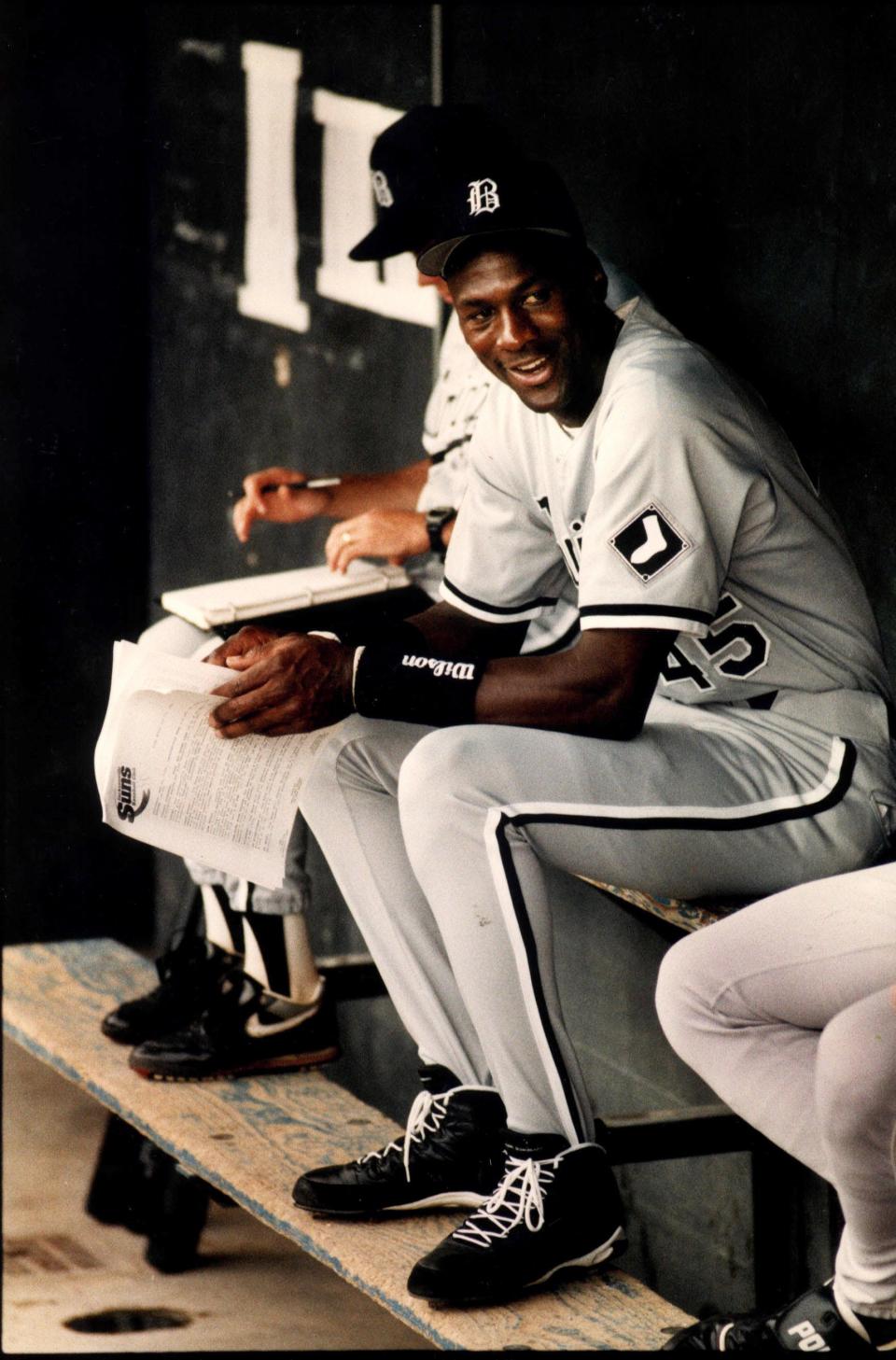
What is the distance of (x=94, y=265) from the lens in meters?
4.43

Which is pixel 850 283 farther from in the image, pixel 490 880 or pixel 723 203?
pixel 490 880

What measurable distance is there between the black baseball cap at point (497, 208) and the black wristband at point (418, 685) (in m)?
0.47

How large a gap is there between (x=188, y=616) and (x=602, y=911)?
0.80 meters

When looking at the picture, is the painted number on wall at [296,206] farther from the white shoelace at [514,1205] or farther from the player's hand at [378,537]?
the white shoelace at [514,1205]

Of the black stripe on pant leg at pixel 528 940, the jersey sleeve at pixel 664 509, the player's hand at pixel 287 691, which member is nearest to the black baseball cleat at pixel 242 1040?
the player's hand at pixel 287 691

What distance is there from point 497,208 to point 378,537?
2.68 feet

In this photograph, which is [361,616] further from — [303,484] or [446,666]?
[446,666]

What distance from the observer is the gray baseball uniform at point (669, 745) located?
2072mm

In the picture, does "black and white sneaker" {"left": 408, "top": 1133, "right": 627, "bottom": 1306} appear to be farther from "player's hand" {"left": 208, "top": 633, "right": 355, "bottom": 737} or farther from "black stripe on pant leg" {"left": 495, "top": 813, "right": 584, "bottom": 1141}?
"player's hand" {"left": 208, "top": 633, "right": 355, "bottom": 737}

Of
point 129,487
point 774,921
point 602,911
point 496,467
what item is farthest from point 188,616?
point 129,487

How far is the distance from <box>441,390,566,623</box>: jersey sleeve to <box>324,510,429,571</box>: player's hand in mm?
367

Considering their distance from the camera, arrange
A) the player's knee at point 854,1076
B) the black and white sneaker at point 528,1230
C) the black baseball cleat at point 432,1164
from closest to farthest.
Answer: the player's knee at point 854,1076 → the black and white sneaker at point 528,1230 → the black baseball cleat at point 432,1164

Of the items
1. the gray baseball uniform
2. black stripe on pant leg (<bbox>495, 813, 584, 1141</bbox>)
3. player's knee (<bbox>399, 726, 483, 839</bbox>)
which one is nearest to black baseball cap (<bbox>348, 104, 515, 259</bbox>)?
the gray baseball uniform

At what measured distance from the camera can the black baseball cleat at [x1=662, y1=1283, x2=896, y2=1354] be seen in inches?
70.4
